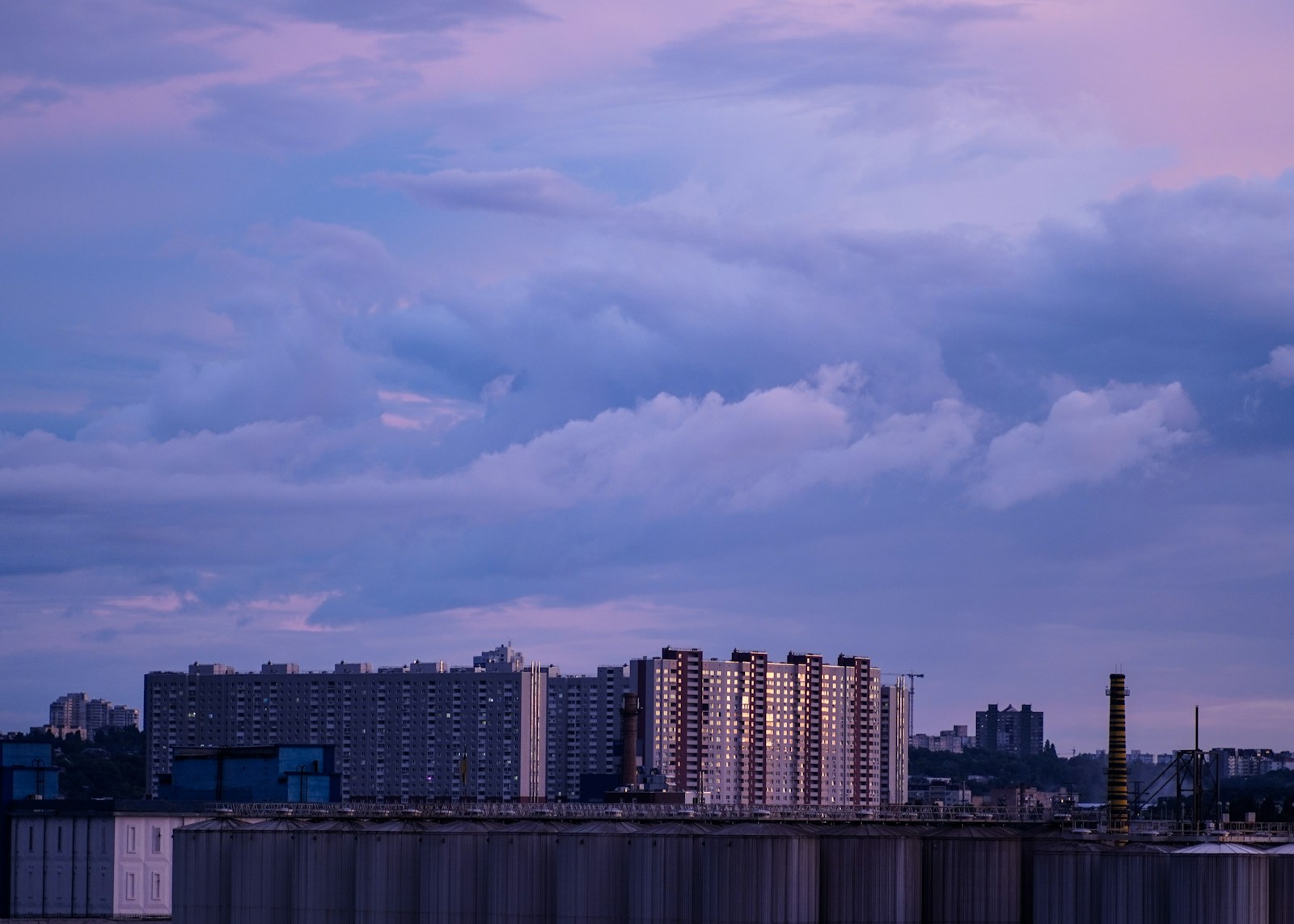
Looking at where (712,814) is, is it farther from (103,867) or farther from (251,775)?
(251,775)

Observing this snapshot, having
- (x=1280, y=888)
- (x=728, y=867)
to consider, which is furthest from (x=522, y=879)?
(x=1280, y=888)

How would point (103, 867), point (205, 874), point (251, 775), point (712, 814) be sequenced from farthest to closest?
point (251, 775) → point (103, 867) → point (712, 814) → point (205, 874)

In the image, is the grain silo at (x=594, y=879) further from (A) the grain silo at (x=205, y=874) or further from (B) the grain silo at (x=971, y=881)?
(A) the grain silo at (x=205, y=874)

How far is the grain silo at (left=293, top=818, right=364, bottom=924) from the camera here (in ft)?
231

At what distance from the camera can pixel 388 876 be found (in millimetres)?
69875

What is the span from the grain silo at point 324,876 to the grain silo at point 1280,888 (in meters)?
32.0

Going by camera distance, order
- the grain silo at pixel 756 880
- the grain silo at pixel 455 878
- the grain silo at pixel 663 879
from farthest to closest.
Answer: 1. the grain silo at pixel 455 878
2. the grain silo at pixel 663 879
3. the grain silo at pixel 756 880

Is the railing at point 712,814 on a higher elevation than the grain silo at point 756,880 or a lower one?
higher

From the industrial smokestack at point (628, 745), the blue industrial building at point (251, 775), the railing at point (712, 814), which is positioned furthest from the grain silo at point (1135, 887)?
the industrial smokestack at point (628, 745)

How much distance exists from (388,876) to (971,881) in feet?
69.2

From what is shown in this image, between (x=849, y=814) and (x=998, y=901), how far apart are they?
26.6ft

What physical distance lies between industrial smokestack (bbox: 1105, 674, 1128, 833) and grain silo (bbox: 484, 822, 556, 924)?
2358 centimetres

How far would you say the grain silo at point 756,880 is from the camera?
2549 inches

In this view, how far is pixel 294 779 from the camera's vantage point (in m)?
117
